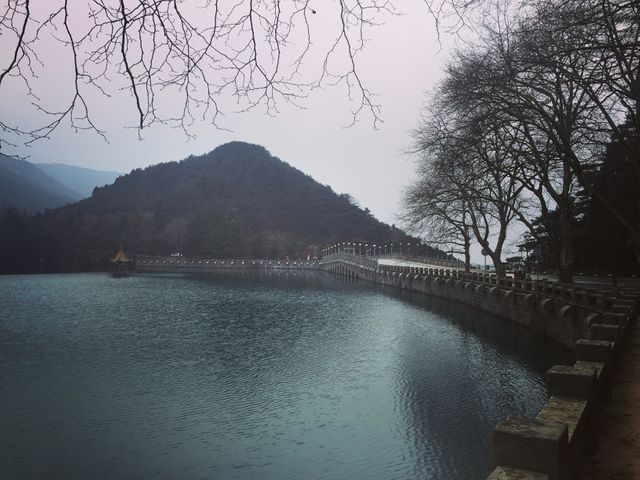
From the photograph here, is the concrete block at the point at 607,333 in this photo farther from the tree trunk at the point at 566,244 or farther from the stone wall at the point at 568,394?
the tree trunk at the point at 566,244

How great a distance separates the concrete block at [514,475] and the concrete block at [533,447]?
0.14ft

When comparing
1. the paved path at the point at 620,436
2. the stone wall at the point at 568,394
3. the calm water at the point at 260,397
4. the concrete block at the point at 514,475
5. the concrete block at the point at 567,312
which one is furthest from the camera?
the concrete block at the point at 567,312

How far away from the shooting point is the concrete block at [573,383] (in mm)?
6121

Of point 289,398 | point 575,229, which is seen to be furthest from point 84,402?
point 575,229

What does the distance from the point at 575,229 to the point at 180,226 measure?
15716cm

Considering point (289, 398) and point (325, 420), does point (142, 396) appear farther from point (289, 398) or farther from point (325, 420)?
point (325, 420)

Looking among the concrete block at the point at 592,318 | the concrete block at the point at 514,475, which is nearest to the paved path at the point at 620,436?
the concrete block at the point at 514,475

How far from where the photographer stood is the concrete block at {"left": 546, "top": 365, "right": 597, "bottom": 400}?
612cm

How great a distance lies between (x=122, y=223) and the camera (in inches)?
7087

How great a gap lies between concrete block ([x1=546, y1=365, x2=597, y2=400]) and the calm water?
6160 mm

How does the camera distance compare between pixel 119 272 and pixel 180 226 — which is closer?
pixel 119 272

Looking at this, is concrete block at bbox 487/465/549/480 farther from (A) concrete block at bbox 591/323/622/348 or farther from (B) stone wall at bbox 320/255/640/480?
(A) concrete block at bbox 591/323/622/348

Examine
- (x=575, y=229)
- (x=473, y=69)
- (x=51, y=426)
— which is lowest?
(x=51, y=426)

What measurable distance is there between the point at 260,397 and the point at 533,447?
46.4 feet
